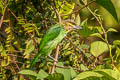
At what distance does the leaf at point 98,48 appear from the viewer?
0.65 m

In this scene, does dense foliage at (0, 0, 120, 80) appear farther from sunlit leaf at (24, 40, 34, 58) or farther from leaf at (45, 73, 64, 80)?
leaf at (45, 73, 64, 80)

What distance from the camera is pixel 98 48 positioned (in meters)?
0.66

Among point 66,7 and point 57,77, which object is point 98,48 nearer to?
point 66,7

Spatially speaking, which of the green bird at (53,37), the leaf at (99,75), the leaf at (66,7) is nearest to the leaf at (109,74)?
the leaf at (99,75)

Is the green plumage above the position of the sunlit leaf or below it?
above

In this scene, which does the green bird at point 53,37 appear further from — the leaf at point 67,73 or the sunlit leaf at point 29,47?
the sunlit leaf at point 29,47

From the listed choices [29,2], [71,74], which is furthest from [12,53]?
[71,74]

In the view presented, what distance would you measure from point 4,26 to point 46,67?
21 cm

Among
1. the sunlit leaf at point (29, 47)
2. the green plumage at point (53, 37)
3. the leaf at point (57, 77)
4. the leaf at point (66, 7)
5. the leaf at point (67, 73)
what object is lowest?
the leaf at point (67, 73)

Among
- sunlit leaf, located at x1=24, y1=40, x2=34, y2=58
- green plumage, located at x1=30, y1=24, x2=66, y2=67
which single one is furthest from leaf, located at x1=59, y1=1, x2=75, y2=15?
green plumage, located at x1=30, y1=24, x2=66, y2=67

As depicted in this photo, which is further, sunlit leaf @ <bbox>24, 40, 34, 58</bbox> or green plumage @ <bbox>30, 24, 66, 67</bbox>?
sunlit leaf @ <bbox>24, 40, 34, 58</bbox>

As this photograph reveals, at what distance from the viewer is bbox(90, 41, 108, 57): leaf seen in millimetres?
646

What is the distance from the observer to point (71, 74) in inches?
18.4

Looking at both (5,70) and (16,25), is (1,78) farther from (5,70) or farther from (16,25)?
(16,25)
